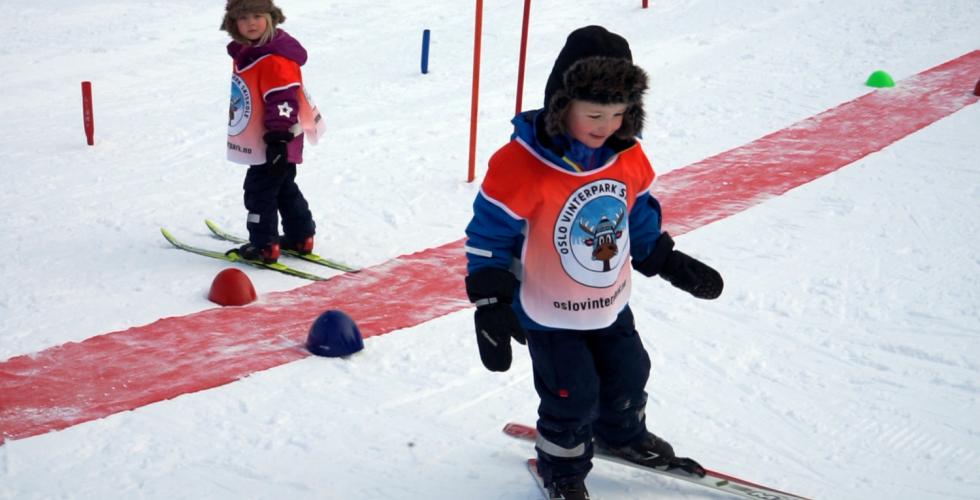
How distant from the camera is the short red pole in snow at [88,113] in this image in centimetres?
734

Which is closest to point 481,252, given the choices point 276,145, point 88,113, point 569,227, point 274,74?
point 569,227

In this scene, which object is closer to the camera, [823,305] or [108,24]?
[823,305]

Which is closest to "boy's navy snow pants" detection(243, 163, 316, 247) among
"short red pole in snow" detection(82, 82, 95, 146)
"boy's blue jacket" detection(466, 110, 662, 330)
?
"short red pole in snow" detection(82, 82, 95, 146)

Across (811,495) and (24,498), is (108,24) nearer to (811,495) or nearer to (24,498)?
(24,498)

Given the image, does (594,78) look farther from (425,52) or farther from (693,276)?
(425,52)

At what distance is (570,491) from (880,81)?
6.32 m

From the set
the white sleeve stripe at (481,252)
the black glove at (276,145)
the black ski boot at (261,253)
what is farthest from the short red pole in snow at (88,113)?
the white sleeve stripe at (481,252)

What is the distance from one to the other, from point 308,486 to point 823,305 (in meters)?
2.61

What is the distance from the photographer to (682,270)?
324 cm

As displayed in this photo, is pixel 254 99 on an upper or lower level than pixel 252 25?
lower

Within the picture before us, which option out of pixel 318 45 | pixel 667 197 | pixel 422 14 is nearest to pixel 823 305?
pixel 667 197

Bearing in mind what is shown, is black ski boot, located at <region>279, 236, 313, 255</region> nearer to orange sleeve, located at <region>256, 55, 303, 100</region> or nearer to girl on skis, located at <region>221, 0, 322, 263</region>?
girl on skis, located at <region>221, 0, 322, 263</region>

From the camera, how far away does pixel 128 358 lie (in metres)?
4.36

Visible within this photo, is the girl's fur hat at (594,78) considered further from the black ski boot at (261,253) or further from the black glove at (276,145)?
the black ski boot at (261,253)
